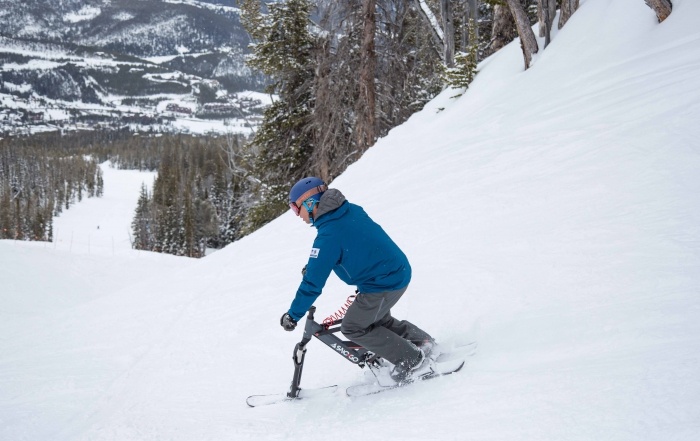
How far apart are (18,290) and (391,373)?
31.6ft

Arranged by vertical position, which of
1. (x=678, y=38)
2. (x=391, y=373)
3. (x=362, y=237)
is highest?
(x=678, y=38)

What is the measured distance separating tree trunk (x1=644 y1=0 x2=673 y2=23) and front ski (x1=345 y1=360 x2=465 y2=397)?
8351 millimetres

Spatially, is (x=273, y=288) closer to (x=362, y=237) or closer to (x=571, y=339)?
(x=362, y=237)

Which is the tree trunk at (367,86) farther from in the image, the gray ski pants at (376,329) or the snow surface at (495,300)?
the gray ski pants at (376,329)

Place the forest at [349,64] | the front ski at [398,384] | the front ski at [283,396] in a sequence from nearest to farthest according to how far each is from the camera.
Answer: the front ski at [398,384] → the front ski at [283,396] → the forest at [349,64]

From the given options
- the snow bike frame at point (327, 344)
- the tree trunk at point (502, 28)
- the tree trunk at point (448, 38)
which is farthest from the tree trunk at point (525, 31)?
the snow bike frame at point (327, 344)

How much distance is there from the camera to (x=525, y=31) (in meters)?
10.8

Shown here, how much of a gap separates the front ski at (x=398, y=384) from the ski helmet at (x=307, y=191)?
1.71 m

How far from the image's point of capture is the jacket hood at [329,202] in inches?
130

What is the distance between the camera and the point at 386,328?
143 inches

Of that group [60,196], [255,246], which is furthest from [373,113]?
[60,196]

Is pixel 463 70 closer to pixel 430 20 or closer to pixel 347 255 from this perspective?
pixel 430 20

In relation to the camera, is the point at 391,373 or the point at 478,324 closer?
the point at 391,373

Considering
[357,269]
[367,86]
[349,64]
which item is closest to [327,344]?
[357,269]
